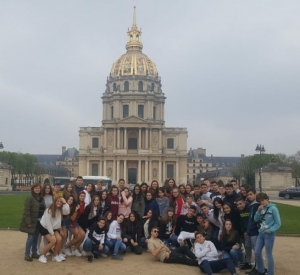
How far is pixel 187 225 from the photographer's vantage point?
10.4 m

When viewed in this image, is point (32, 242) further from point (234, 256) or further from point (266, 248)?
point (266, 248)

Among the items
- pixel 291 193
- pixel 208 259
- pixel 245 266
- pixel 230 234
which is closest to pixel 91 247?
pixel 208 259

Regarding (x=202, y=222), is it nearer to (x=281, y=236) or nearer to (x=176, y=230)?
(x=176, y=230)

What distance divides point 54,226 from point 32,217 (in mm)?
564

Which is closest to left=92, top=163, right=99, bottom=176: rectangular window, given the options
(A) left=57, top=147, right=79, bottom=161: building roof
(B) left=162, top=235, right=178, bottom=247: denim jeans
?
(A) left=57, top=147, right=79, bottom=161: building roof

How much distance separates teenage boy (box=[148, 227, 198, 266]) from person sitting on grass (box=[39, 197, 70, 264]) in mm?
2176

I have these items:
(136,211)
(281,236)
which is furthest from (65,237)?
(281,236)

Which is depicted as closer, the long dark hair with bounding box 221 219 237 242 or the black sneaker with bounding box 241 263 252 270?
the long dark hair with bounding box 221 219 237 242

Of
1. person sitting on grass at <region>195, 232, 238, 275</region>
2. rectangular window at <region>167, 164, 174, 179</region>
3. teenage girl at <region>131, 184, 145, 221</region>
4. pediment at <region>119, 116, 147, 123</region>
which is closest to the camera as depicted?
A: person sitting on grass at <region>195, 232, 238, 275</region>

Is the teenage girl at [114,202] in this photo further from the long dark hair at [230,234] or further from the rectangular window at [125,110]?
the rectangular window at [125,110]

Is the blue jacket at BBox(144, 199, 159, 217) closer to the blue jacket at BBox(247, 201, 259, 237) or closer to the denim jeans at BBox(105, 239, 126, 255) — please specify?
the denim jeans at BBox(105, 239, 126, 255)

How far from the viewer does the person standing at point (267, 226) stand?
841 cm

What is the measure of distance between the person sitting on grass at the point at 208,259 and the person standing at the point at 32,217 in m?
3.79

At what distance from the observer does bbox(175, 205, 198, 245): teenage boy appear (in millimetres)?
10219
